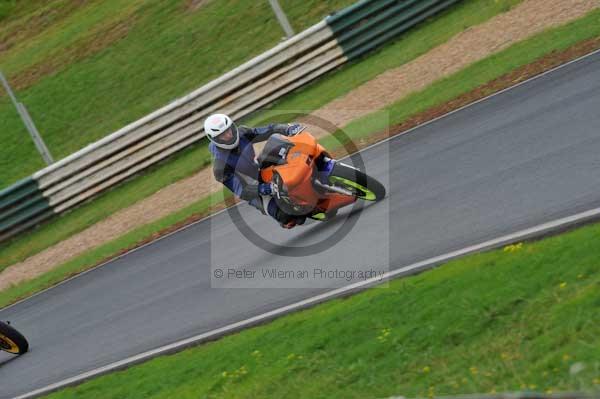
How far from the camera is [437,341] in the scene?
23.2ft

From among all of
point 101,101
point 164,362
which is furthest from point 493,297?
point 101,101

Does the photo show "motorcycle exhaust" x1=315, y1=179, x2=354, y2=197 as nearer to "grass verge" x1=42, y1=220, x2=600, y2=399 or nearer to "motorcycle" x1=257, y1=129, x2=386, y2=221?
"motorcycle" x1=257, y1=129, x2=386, y2=221

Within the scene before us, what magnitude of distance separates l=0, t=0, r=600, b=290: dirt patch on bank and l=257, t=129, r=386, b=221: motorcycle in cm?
454

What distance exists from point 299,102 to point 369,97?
90.7 inches

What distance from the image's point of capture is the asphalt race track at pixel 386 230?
Result: 9453mm

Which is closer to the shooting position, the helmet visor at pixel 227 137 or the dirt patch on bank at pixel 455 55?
the helmet visor at pixel 227 137

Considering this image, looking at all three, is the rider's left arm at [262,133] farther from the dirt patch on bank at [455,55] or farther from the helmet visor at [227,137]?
the dirt patch on bank at [455,55]

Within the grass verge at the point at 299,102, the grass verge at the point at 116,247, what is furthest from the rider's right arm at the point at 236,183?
the grass verge at the point at 299,102

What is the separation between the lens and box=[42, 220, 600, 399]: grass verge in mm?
6160

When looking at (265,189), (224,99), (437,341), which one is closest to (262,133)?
(265,189)

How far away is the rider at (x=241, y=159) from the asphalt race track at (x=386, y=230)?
0.68 meters

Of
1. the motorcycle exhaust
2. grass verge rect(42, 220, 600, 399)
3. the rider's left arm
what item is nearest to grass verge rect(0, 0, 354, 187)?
the rider's left arm

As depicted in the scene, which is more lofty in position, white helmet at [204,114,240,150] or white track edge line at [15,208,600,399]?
white helmet at [204,114,240,150]

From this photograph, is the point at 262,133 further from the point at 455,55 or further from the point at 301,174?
the point at 455,55
